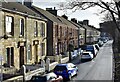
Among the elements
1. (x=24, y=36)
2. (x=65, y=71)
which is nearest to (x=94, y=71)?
(x=65, y=71)

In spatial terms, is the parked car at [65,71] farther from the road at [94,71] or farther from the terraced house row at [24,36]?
the terraced house row at [24,36]

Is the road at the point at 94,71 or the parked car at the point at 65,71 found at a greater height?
the parked car at the point at 65,71

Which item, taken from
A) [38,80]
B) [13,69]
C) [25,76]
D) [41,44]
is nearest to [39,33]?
[41,44]

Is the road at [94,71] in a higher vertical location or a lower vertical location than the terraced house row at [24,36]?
lower

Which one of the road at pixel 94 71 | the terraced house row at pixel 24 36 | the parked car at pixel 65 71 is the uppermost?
the terraced house row at pixel 24 36

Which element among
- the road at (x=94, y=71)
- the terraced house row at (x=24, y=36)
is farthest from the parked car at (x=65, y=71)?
the terraced house row at (x=24, y=36)

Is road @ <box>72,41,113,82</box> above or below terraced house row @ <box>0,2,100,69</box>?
below

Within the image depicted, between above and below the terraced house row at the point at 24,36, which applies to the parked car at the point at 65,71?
below

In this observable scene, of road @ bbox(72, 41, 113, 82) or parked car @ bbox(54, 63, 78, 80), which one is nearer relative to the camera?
parked car @ bbox(54, 63, 78, 80)

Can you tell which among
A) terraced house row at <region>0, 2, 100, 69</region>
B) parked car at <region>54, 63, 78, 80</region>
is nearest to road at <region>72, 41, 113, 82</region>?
parked car at <region>54, 63, 78, 80</region>

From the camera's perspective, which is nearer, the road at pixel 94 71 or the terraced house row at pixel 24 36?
the terraced house row at pixel 24 36

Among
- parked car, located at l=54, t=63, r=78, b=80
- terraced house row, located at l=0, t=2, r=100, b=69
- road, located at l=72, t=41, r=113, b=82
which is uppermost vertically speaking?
terraced house row, located at l=0, t=2, r=100, b=69

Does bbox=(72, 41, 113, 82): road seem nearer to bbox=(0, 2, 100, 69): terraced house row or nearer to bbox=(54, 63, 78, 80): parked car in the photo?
bbox=(54, 63, 78, 80): parked car

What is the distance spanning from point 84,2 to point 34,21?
69.5ft
